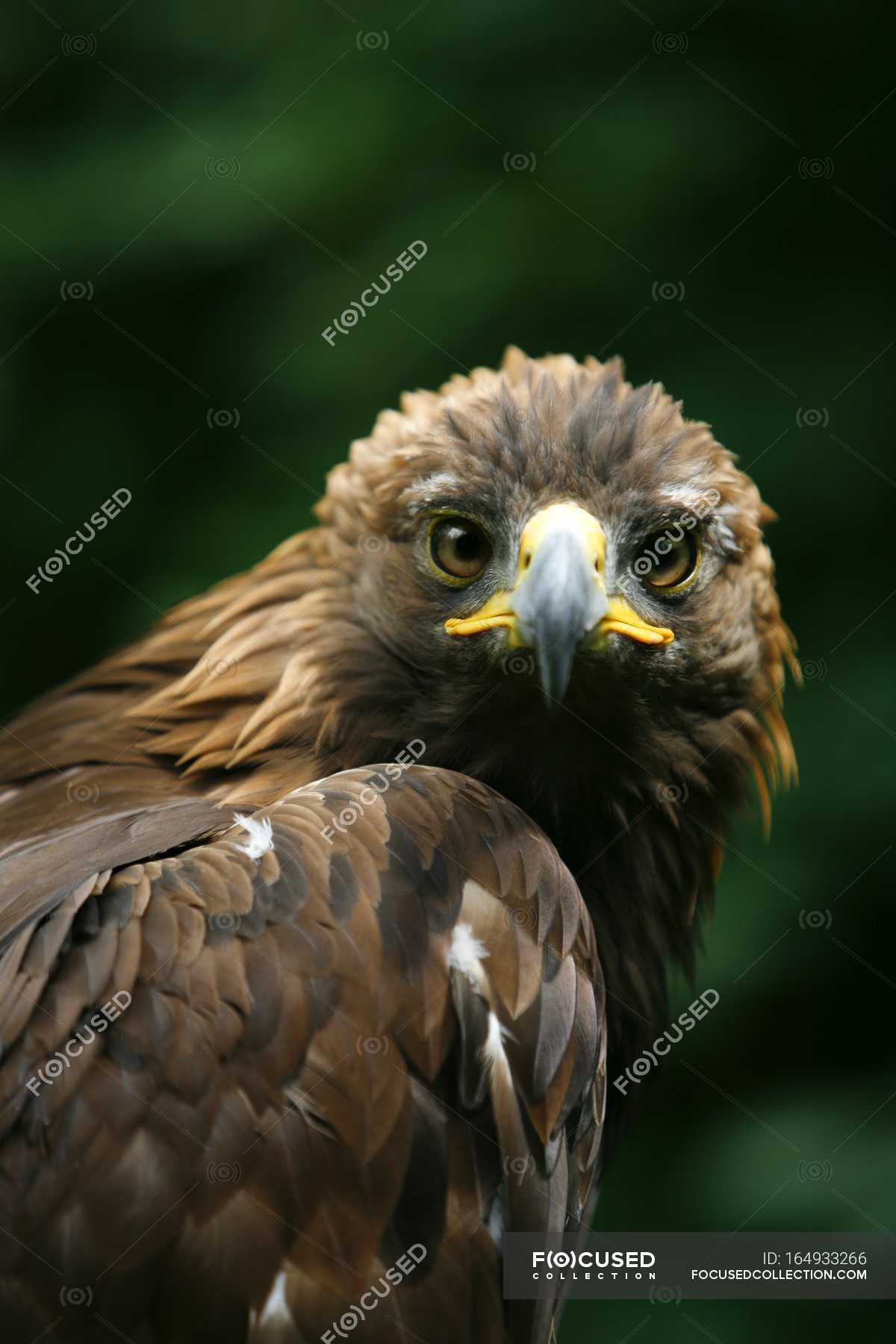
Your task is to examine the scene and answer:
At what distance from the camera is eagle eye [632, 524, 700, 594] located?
2055 millimetres

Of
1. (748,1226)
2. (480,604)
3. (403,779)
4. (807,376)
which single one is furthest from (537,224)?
(748,1226)

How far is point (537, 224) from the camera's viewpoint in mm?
3496

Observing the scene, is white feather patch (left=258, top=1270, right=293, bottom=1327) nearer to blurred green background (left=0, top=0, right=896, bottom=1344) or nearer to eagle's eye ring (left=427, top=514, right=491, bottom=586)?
eagle's eye ring (left=427, top=514, right=491, bottom=586)

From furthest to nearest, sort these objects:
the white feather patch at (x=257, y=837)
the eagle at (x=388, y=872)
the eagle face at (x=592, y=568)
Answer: the eagle face at (x=592, y=568) < the white feather patch at (x=257, y=837) < the eagle at (x=388, y=872)

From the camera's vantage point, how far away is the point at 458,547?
6.76 feet

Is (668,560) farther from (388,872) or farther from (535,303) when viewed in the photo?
(535,303)

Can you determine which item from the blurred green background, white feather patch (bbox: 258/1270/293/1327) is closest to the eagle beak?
white feather patch (bbox: 258/1270/293/1327)

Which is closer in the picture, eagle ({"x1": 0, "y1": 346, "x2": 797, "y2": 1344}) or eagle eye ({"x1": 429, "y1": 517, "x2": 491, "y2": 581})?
eagle ({"x1": 0, "y1": 346, "x2": 797, "y2": 1344})

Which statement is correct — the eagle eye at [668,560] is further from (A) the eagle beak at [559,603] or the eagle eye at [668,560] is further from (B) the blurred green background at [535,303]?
(B) the blurred green background at [535,303]

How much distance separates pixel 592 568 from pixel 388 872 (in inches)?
19.4

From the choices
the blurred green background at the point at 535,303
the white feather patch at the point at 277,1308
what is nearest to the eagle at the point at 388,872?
the white feather patch at the point at 277,1308

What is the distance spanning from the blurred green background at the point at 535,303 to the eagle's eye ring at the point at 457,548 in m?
1.47

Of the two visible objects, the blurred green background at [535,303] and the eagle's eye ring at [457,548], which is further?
the blurred green background at [535,303]

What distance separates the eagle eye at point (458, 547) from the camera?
2047mm
